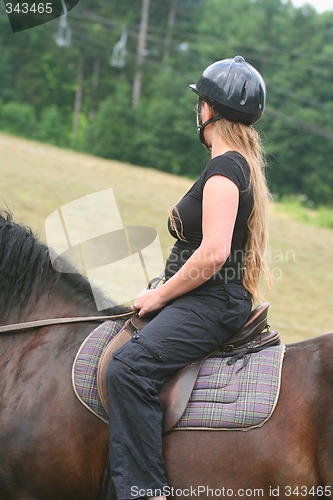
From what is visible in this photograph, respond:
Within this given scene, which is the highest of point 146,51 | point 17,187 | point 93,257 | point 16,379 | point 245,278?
point 245,278

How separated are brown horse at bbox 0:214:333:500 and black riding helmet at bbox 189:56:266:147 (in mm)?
1275

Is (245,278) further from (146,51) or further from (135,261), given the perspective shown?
(146,51)

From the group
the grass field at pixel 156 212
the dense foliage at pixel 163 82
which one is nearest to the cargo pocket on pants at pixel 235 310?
the grass field at pixel 156 212

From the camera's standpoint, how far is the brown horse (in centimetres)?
289

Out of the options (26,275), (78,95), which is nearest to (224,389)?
(26,275)

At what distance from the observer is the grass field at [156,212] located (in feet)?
44.0

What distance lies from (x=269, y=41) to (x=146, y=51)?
11.6 m

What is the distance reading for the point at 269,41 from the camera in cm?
5550

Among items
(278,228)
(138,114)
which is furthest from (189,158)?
(278,228)

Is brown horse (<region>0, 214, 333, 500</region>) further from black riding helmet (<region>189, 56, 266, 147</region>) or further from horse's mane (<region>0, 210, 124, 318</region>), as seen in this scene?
black riding helmet (<region>189, 56, 266, 147</region>)

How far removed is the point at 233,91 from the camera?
123 inches

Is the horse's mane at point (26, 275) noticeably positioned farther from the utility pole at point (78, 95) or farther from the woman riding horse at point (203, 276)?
the utility pole at point (78, 95)

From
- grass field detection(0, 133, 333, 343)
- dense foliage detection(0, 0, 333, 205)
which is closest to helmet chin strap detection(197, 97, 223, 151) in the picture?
grass field detection(0, 133, 333, 343)

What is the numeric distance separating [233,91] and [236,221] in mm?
691
